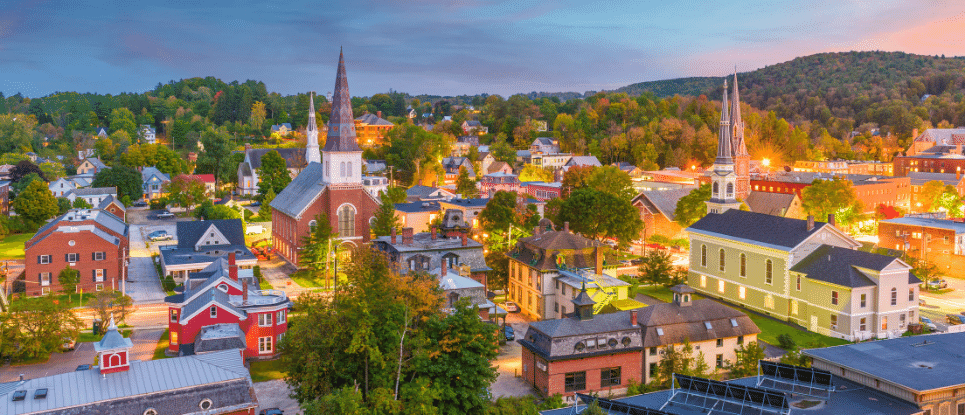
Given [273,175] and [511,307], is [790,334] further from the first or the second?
[273,175]

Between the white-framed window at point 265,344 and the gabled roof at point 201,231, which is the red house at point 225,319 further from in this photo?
the gabled roof at point 201,231

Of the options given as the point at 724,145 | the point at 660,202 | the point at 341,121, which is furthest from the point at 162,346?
the point at 660,202

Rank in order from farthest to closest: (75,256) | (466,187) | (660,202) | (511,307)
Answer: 1. (466,187)
2. (660,202)
3. (75,256)
4. (511,307)

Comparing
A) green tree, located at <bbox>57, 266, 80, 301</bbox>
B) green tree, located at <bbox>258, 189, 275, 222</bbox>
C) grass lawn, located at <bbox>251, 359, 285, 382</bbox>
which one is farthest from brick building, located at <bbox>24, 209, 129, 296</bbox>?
green tree, located at <bbox>258, 189, 275, 222</bbox>

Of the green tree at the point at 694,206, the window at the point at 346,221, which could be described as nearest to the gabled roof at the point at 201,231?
the window at the point at 346,221

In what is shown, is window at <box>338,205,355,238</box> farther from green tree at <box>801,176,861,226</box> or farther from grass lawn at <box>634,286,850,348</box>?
green tree at <box>801,176,861,226</box>

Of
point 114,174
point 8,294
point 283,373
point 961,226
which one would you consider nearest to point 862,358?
point 283,373
